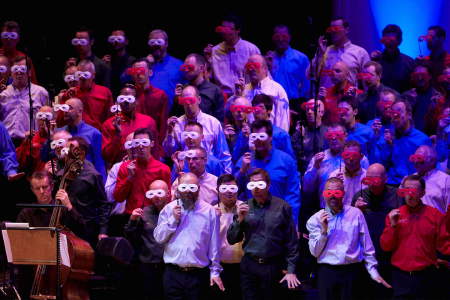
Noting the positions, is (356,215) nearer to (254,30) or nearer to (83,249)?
(83,249)

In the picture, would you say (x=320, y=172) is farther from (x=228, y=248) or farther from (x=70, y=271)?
(x=70, y=271)

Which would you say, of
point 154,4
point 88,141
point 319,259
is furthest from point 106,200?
point 154,4

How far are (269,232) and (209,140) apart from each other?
1584 mm

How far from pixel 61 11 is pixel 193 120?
360 centimetres

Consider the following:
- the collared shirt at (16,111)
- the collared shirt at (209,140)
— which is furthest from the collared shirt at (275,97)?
the collared shirt at (16,111)

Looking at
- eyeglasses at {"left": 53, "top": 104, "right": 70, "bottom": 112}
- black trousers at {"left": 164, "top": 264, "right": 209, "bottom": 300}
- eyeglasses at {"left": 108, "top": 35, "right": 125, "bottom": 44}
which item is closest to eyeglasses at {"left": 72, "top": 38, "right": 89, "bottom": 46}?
eyeglasses at {"left": 108, "top": 35, "right": 125, "bottom": 44}

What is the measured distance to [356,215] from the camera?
737 cm

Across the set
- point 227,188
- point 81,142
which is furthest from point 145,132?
point 227,188

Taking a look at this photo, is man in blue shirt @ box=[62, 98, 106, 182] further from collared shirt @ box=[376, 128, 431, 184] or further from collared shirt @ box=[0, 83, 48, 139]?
collared shirt @ box=[376, 128, 431, 184]

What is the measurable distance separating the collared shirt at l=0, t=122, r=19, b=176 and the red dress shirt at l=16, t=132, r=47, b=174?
0.63 feet

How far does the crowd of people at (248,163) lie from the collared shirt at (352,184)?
0.04 ft

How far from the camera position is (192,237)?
291 inches

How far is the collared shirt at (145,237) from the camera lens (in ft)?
24.8

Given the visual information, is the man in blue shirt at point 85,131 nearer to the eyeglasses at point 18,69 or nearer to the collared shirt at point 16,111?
the collared shirt at point 16,111
